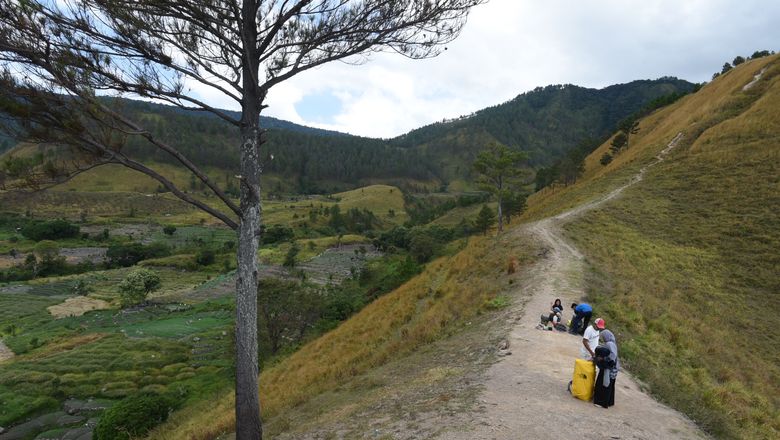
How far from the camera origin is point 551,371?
28.0 feet

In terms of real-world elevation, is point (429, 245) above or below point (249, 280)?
below

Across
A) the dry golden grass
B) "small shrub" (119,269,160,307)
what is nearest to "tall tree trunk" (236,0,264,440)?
the dry golden grass

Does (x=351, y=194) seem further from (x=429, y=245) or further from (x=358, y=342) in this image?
(x=358, y=342)

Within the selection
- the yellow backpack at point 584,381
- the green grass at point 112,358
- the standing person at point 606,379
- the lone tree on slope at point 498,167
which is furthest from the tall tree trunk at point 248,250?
the lone tree on slope at point 498,167

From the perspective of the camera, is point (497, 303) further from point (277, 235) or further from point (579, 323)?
point (277, 235)

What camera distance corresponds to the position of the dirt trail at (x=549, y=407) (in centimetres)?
617

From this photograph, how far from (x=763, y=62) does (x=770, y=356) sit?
5285 cm

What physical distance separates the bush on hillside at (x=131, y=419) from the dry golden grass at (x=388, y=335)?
3.03 ft

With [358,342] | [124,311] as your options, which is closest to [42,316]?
[124,311]

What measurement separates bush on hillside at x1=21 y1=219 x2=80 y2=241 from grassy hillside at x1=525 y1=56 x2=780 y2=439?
4462 inches

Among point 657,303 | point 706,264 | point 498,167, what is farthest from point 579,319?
point 498,167

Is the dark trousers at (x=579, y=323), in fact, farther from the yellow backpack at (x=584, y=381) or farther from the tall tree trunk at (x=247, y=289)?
the tall tree trunk at (x=247, y=289)

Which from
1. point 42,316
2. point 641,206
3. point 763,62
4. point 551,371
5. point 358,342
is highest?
point 763,62

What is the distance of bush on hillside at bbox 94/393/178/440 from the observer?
59.2 ft
